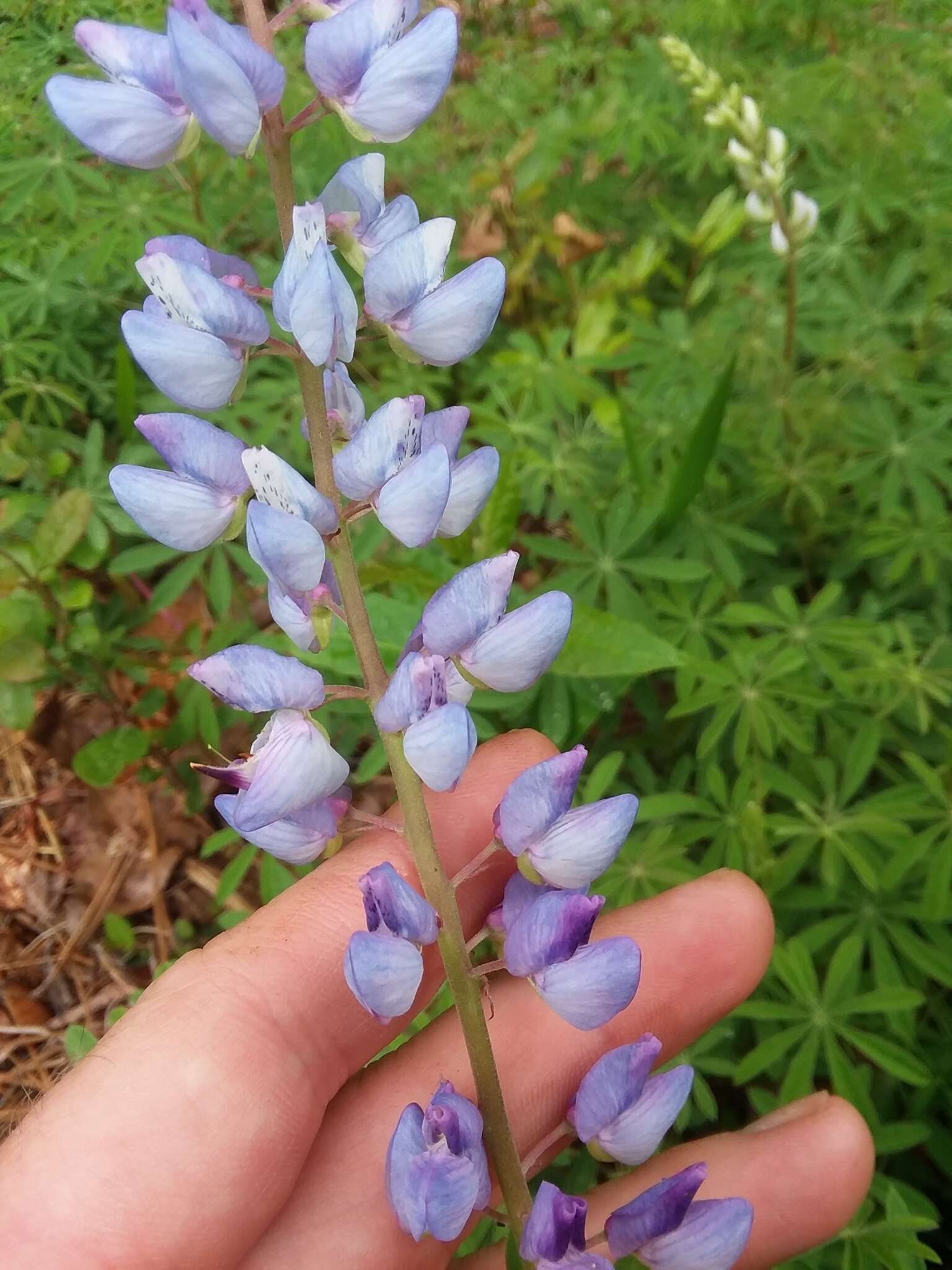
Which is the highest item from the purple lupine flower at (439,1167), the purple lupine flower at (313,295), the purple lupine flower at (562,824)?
the purple lupine flower at (313,295)

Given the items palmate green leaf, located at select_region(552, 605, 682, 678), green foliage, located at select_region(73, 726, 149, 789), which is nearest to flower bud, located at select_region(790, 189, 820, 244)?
palmate green leaf, located at select_region(552, 605, 682, 678)

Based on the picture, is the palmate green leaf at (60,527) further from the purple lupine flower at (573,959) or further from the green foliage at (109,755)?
the purple lupine flower at (573,959)

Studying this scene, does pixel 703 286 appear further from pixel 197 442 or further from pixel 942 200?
pixel 197 442

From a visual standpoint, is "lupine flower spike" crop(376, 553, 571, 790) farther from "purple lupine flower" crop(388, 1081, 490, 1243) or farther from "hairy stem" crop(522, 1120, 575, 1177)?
"hairy stem" crop(522, 1120, 575, 1177)

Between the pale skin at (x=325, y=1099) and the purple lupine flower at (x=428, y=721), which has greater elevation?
the purple lupine flower at (x=428, y=721)

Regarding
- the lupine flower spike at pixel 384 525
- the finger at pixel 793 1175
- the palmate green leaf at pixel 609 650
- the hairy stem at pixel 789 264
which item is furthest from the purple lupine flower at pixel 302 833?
the hairy stem at pixel 789 264

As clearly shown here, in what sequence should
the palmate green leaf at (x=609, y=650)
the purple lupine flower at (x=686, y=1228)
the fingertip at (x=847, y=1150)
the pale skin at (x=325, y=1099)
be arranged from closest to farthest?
the purple lupine flower at (x=686, y=1228), the pale skin at (x=325, y=1099), the fingertip at (x=847, y=1150), the palmate green leaf at (x=609, y=650)

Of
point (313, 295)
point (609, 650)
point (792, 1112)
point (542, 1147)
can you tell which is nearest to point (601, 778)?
point (609, 650)
